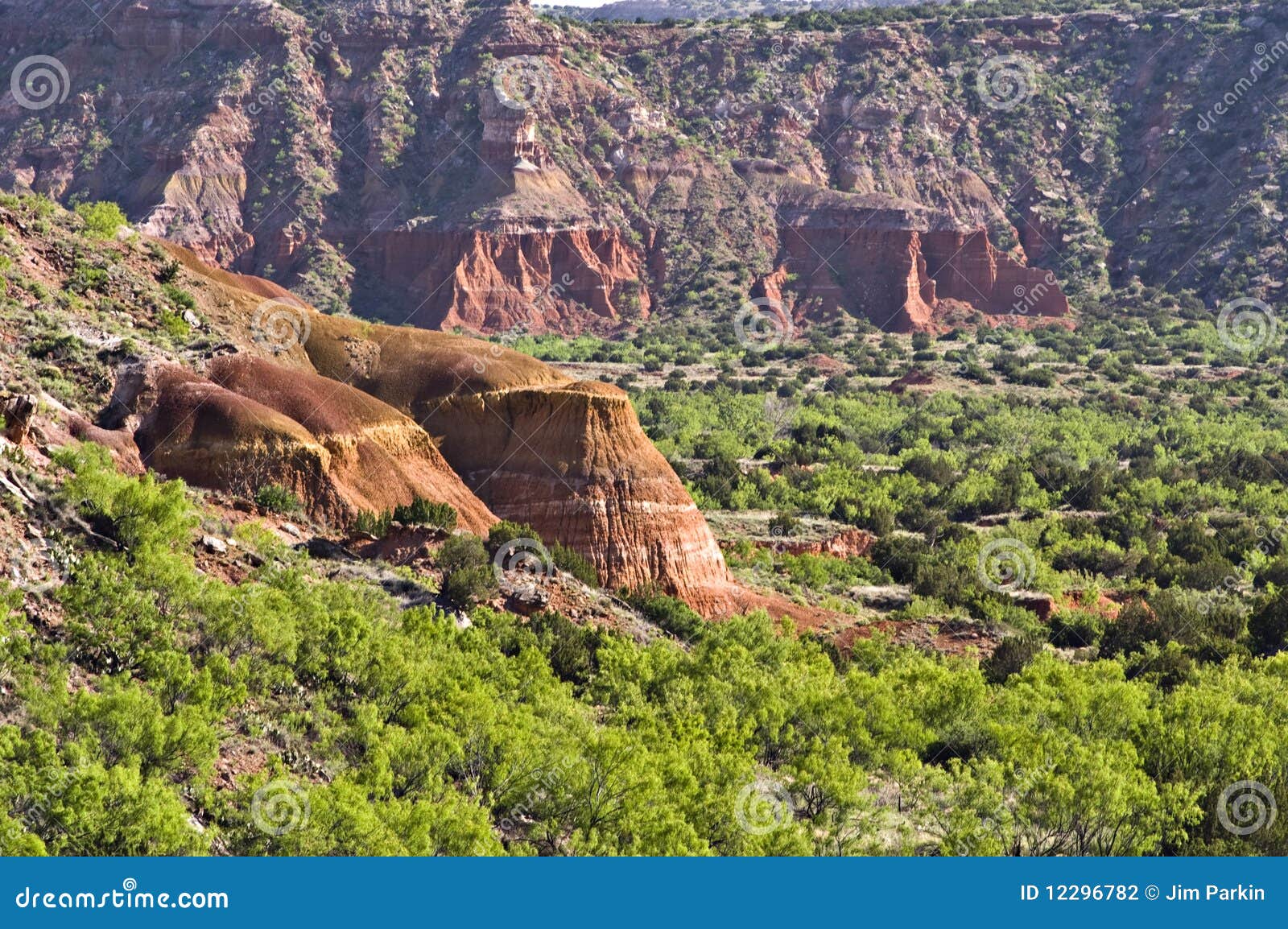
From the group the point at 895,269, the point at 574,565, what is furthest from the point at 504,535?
the point at 895,269

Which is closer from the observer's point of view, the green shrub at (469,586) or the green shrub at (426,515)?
the green shrub at (469,586)

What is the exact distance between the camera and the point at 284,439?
39.5 metres

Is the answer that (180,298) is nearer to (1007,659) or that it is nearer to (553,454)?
(553,454)

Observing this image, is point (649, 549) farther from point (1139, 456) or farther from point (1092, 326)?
point (1092, 326)

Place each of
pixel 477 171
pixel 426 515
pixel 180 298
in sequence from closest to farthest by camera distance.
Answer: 1. pixel 426 515
2. pixel 180 298
3. pixel 477 171

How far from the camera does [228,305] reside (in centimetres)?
4741

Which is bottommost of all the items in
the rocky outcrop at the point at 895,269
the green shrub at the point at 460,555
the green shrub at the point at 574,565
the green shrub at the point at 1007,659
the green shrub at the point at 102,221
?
the green shrub at the point at 1007,659

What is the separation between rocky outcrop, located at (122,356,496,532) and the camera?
38562 mm

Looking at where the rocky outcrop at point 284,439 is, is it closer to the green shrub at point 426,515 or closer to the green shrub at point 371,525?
the green shrub at point 371,525

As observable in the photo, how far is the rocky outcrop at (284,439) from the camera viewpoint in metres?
38.6

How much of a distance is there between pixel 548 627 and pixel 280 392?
1036 centimetres

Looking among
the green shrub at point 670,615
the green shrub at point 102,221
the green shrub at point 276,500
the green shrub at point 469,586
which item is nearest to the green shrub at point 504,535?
the green shrub at point 469,586

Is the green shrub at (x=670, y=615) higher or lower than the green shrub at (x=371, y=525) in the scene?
lower

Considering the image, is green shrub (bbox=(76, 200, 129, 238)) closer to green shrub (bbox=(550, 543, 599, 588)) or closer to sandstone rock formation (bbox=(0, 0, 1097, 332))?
green shrub (bbox=(550, 543, 599, 588))
